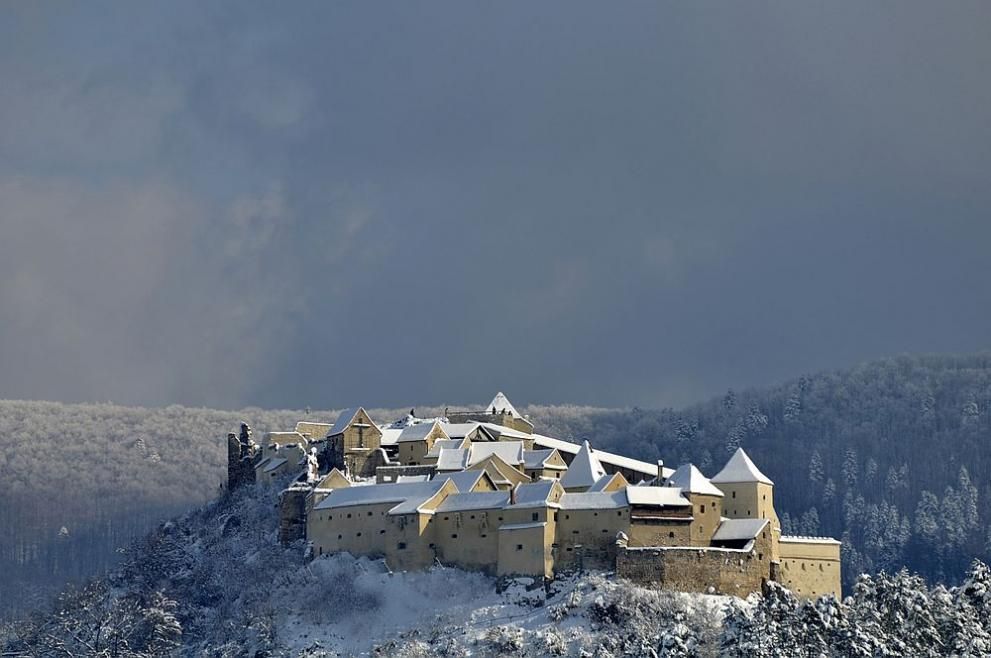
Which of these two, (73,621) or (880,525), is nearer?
(73,621)

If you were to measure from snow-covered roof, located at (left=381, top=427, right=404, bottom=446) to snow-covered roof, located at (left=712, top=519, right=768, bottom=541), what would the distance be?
23945 mm

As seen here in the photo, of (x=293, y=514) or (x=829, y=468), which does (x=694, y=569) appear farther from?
(x=829, y=468)

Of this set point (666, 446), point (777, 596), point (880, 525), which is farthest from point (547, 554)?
point (666, 446)

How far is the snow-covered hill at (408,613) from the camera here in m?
93.3

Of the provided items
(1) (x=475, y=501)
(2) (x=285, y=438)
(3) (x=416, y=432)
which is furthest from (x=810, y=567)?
(2) (x=285, y=438)

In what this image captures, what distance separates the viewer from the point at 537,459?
11831 cm

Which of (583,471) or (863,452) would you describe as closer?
(583,471)

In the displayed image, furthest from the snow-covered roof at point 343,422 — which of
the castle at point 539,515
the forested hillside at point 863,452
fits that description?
the forested hillside at point 863,452

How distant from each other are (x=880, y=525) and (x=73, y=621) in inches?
Result: 2606

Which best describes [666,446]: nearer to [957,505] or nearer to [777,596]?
[957,505]

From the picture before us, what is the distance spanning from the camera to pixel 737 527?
106 m

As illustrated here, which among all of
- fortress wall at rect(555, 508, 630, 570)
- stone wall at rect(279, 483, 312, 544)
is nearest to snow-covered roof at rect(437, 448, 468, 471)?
stone wall at rect(279, 483, 312, 544)

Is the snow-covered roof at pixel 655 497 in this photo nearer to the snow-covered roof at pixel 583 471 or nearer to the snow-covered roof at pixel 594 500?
the snow-covered roof at pixel 594 500

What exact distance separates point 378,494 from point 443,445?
402 inches
